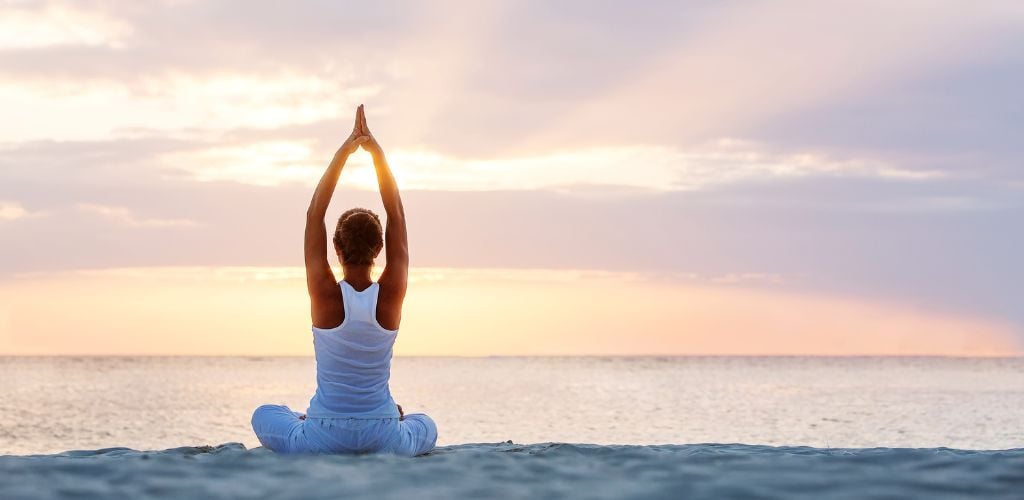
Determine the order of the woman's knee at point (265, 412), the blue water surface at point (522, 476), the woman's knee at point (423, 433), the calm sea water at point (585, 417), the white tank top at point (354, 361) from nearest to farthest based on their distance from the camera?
the blue water surface at point (522, 476)
the white tank top at point (354, 361)
the woman's knee at point (265, 412)
the woman's knee at point (423, 433)
the calm sea water at point (585, 417)

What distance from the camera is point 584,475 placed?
18.4 ft

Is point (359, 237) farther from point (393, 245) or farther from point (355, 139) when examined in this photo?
point (355, 139)

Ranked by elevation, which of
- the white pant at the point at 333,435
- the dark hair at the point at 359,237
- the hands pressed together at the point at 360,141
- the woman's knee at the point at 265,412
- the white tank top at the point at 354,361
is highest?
the hands pressed together at the point at 360,141

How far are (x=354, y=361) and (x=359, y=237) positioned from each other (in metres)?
0.84

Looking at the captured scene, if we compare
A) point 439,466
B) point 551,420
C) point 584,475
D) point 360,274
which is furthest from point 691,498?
point 551,420

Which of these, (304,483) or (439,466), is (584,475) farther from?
(304,483)

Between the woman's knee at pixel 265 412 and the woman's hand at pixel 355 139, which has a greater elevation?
the woman's hand at pixel 355 139

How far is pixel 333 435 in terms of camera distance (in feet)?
22.1

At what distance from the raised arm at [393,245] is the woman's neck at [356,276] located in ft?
0.42

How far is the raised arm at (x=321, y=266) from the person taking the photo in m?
6.69

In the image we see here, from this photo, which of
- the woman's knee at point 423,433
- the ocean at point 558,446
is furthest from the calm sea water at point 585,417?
the woman's knee at point 423,433

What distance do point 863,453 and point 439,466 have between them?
2.61 m

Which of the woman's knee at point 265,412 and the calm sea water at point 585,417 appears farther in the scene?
the calm sea water at point 585,417

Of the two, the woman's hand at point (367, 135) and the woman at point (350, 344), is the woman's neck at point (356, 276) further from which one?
the woman's hand at point (367, 135)
